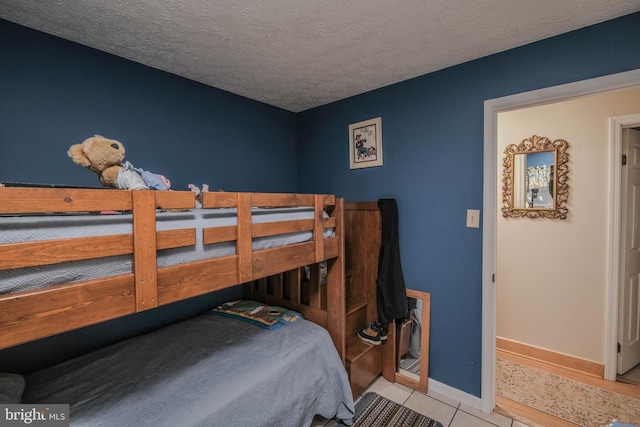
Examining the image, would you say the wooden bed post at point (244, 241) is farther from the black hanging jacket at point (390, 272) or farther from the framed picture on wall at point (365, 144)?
the framed picture on wall at point (365, 144)

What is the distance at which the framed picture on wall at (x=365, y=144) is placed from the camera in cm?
241

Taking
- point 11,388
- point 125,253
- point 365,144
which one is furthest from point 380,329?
point 11,388

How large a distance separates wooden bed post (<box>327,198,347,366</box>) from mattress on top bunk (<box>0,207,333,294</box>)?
0.86 meters

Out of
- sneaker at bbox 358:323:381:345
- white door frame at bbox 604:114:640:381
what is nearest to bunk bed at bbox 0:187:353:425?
sneaker at bbox 358:323:381:345

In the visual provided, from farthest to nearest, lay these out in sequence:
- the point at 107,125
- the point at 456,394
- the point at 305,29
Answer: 1. the point at 456,394
2. the point at 107,125
3. the point at 305,29

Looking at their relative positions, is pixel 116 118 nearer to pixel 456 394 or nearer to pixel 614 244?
pixel 456 394

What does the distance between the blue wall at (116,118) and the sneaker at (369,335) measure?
160cm

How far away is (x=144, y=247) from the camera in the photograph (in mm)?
1017

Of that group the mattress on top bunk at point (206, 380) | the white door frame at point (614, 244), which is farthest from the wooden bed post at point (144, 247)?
the white door frame at point (614, 244)

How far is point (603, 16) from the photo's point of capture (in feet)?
4.77

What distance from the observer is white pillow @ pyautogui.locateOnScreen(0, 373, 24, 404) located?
112cm

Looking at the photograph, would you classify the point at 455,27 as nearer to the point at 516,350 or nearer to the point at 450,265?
the point at 450,265

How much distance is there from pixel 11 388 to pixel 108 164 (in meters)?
1.07

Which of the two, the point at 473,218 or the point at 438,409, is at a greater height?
the point at 473,218
